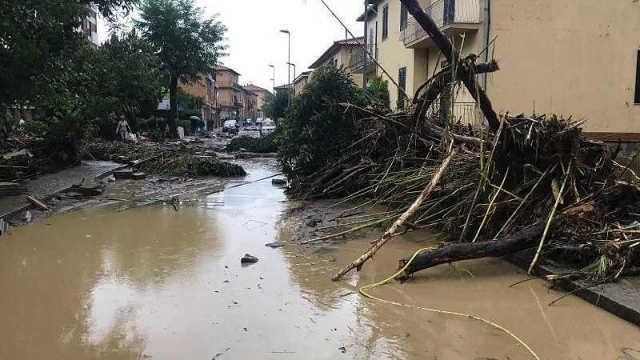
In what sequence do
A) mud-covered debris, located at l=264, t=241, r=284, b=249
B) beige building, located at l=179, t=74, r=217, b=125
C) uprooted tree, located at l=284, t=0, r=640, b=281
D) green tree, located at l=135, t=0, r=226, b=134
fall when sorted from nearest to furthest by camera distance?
1. uprooted tree, located at l=284, t=0, r=640, b=281
2. mud-covered debris, located at l=264, t=241, r=284, b=249
3. green tree, located at l=135, t=0, r=226, b=134
4. beige building, located at l=179, t=74, r=217, b=125

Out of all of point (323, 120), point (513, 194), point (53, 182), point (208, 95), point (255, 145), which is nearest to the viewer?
point (513, 194)

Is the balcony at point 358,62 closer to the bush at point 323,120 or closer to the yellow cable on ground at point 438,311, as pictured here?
the bush at point 323,120

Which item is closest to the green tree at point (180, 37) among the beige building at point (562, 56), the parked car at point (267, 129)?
the parked car at point (267, 129)

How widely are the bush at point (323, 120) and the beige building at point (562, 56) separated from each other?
6.14 m

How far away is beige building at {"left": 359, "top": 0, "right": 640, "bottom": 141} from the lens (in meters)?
17.8

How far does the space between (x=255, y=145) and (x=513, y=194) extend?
22.4m

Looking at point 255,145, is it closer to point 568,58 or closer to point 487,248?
point 568,58

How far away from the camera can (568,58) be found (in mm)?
18125


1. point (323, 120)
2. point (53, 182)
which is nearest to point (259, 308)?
point (323, 120)

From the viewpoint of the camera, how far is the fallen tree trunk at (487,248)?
243 inches

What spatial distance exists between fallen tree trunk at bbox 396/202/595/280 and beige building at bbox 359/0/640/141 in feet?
37.8

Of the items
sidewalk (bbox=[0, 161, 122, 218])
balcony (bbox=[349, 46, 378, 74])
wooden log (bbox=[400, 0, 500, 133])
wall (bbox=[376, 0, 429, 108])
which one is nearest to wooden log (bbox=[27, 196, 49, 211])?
sidewalk (bbox=[0, 161, 122, 218])

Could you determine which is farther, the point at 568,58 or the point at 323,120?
the point at 568,58

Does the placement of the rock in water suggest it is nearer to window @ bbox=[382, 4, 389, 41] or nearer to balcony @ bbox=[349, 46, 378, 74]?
window @ bbox=[382, 4, 389, 41]
